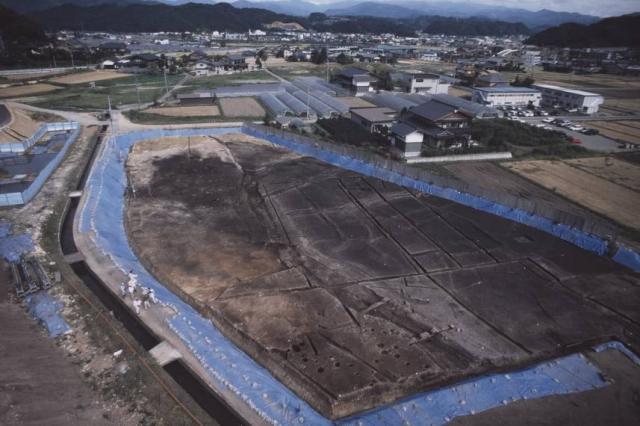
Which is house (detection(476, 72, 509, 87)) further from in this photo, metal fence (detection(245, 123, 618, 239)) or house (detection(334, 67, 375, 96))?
metal fence (detection(245, 123, 618, 239))

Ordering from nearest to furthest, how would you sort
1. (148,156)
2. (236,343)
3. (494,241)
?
1. (236,343)
2. (494,241)
3. (148,156)

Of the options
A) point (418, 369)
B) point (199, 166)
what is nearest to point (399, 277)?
point (418, 369)

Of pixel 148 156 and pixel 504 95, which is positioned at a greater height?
pixel 504 95

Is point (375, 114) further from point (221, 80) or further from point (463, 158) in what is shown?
point (221, 80)

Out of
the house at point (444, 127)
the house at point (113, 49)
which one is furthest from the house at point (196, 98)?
the house at point (113, 49)

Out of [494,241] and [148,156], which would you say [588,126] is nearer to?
[494,241]

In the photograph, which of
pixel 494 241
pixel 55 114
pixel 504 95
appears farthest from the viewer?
pixel 504 95

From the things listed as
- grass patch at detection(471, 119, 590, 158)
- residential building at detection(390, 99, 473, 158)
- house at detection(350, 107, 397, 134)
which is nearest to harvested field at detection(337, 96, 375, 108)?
house at detection(350, 107, 397, 134)
